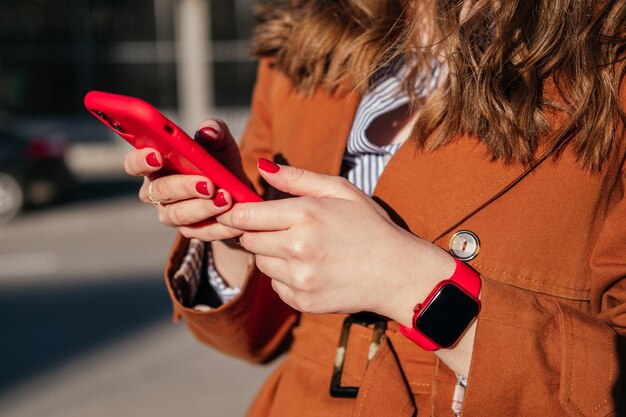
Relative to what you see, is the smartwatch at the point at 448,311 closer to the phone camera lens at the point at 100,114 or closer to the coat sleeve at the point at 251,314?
the coat sleeve at the point at 251,314

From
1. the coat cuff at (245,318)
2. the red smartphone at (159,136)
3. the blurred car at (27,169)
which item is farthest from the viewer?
the blurred car at (27,169)

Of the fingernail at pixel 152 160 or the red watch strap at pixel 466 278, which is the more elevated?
the fingernail at pixel 152 160

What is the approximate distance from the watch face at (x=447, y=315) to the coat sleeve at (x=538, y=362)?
0.03 meters

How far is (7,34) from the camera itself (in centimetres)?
1540

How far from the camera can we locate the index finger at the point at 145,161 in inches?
43.3

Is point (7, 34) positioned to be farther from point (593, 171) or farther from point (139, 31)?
point (593, 171)

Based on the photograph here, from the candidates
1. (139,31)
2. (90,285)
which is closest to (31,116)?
(139,31)

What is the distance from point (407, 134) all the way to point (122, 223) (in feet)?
26.5

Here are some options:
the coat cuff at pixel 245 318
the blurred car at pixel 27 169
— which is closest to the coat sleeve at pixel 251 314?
the coat cuff at pixel 245 318

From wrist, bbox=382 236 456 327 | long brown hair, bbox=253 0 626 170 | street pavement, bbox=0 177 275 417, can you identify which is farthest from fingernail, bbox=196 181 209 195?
street pavement, bbox=0 177 275 417

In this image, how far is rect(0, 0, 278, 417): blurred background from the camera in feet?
14.3

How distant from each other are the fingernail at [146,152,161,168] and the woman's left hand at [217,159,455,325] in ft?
0.43

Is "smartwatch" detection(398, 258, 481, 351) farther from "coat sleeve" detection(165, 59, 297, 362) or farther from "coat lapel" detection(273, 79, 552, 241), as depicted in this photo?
"coat sleeve" detection(165, 59, 297, 362)

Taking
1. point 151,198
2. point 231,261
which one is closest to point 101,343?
point 231,261
